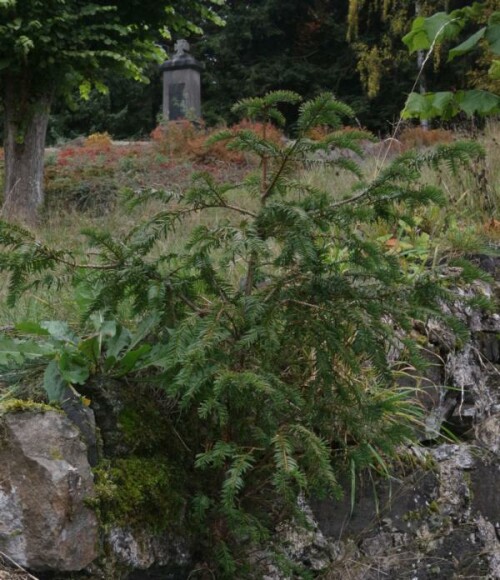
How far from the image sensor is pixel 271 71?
23641mm

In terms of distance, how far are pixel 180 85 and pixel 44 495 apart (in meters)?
17.1

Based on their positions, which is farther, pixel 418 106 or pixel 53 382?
pixel 418 106

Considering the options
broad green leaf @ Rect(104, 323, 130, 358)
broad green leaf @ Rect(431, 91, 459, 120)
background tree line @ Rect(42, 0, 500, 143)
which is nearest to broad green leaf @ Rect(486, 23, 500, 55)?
broad green leaf @ Rect(431, 91, 459, 120)

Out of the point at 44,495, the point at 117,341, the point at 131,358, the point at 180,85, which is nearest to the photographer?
the point at 44,495

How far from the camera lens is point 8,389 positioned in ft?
7.36

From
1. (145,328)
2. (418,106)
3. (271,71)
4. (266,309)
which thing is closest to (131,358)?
(145,328)

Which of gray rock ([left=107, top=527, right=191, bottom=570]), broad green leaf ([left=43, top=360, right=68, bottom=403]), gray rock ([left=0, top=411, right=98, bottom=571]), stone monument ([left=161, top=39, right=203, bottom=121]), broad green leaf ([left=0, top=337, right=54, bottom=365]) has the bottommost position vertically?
gray rock ([left=107, top=527, right=191, bottom=570])

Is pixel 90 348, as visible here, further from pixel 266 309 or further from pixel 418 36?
pixel 418 36

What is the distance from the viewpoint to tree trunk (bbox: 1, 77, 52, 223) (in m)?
8.20

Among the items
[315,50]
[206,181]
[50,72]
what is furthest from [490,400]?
[315,50]

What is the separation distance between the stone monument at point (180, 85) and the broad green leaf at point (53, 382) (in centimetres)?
1616

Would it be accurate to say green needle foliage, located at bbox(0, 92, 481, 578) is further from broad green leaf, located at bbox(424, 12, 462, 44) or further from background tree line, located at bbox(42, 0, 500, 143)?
background tree line, located at bbox(42, 0, 500, 143)

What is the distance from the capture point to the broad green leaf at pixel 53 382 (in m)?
2.09

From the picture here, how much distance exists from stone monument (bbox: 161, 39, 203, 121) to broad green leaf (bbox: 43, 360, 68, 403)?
16.2 meters
